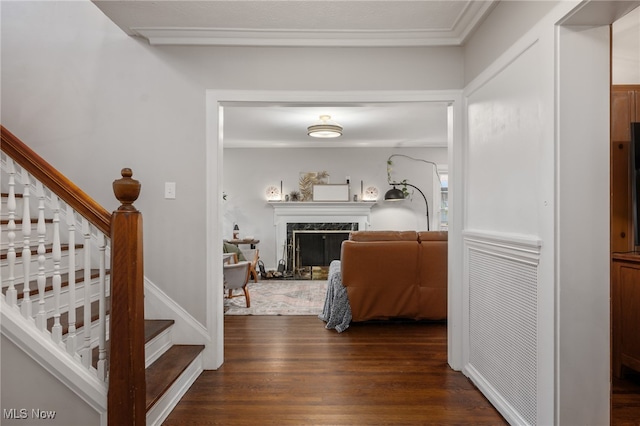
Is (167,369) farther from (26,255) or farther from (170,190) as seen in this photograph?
(170,190)

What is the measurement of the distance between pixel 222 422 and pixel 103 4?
8.38 ft

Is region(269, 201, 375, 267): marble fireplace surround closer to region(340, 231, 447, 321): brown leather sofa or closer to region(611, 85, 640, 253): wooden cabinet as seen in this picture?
region(340, 231, 447, 321): brown leather sofa

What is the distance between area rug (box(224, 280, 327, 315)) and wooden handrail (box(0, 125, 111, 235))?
2.58m

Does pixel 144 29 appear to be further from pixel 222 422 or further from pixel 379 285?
pixel 379 285

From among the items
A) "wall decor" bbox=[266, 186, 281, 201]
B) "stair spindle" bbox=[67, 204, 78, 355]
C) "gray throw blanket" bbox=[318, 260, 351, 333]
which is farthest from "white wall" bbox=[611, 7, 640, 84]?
"wall decor" bbox=[266, 186, 281, 201]

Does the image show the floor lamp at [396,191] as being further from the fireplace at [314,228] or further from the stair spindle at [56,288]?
the stair spindle at [56,288]

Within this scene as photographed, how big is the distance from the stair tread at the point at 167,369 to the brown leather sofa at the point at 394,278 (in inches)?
62.8

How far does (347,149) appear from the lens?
671cm

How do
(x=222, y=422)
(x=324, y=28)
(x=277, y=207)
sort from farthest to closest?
(x=277, y=207)
(x=324, y=28)
(x=222, y=422)

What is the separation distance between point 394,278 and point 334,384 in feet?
4.73

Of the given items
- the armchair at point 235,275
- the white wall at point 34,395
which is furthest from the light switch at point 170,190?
the armchair at point 235,275

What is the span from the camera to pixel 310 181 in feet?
21.9

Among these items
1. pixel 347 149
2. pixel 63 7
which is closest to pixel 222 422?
pixel 63 7

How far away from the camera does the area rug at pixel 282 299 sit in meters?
4.02
